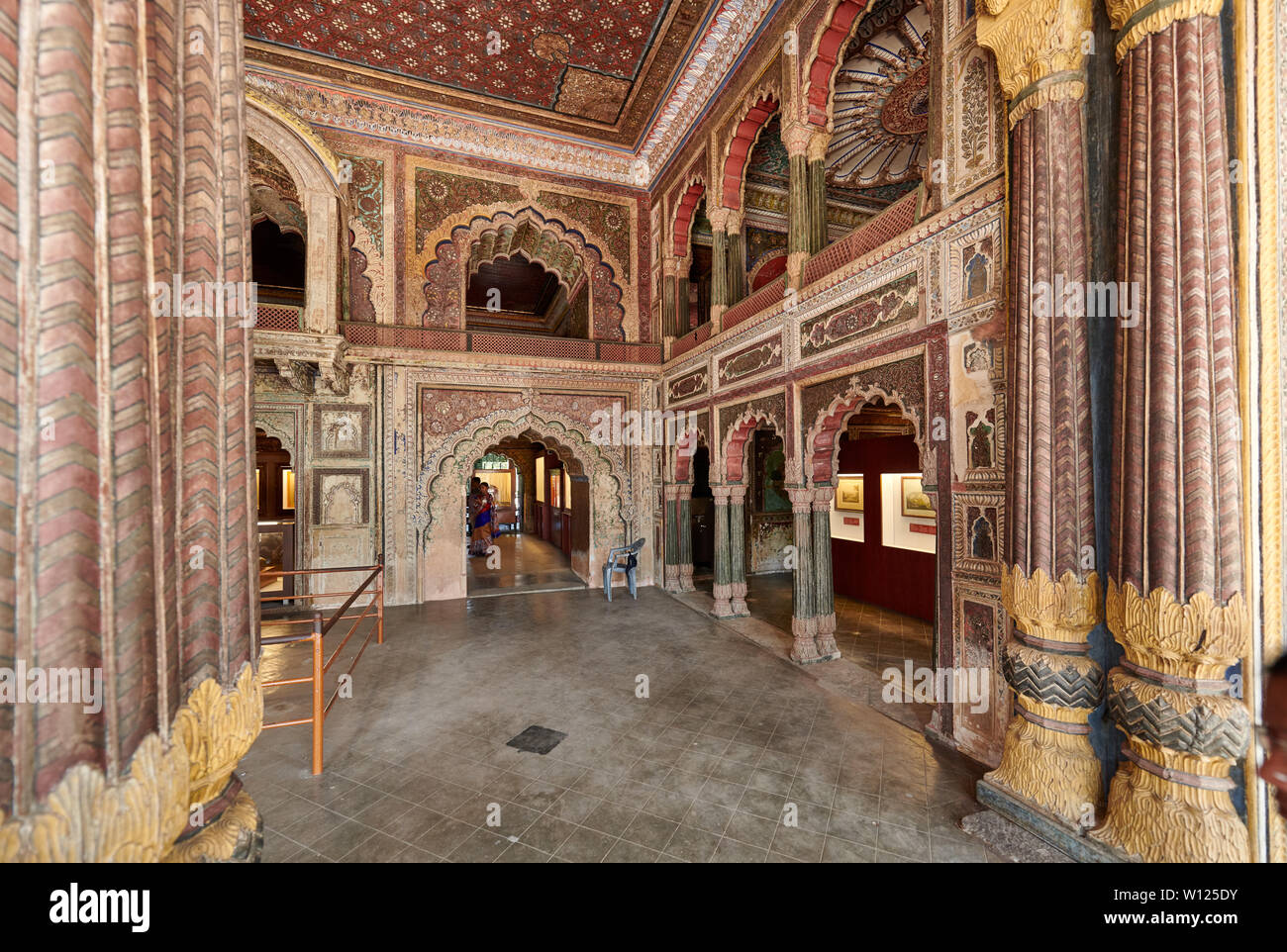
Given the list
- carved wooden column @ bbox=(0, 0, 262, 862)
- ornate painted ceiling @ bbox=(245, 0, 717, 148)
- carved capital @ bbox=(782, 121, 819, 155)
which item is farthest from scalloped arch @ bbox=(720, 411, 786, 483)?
carved wooden column @ bbox=(0, 0, 262, 862)

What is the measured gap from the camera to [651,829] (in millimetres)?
2957

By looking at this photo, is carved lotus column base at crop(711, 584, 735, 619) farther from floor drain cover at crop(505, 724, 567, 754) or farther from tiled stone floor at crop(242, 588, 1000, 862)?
floor drain cover at crop(505, 724, 567, 754)

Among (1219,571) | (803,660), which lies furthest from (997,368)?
(803,660)

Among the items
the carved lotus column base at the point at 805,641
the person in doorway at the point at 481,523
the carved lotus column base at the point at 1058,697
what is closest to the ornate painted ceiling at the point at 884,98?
the carved lotus column base at the point at 1058,697

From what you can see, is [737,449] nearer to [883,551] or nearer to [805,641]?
[883,551]

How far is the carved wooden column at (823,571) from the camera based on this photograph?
5.99 metres

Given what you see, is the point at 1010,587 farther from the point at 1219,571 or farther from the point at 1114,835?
the point at 1114,835

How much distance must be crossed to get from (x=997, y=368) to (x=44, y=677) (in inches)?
186

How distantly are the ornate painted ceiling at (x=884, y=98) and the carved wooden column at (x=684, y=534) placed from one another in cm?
589

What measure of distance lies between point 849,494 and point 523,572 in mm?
7045

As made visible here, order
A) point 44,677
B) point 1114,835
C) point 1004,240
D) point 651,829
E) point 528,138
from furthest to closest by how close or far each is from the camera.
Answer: point 528,138 → point 1004,240 → point 651,829 → point 1114,835 → point 44,677

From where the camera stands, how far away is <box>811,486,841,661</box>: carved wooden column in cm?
599

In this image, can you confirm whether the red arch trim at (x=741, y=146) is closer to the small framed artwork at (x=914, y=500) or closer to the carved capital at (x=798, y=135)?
the carved capital at (x=798, y=135)

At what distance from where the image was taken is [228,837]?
4.42 feet
